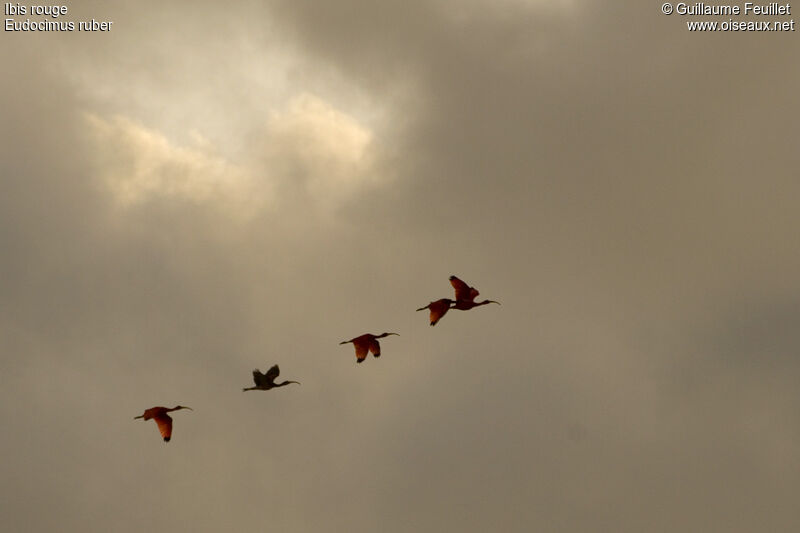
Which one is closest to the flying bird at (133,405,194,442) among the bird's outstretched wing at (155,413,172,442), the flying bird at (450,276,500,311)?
the bird's outstretched wing at (155,413,172,442)

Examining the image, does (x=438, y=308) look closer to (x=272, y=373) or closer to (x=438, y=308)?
(x=438, y=308)

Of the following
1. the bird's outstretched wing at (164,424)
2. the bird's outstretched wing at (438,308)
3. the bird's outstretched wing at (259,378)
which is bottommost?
the bird's outstretched wing at (164,424)

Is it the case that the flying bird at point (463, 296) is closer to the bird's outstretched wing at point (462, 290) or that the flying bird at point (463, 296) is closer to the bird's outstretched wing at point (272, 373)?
the bird's outstretched wing at point (462, 290)

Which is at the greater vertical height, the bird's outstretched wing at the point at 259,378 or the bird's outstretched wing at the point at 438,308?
the bird's outstretched wing at the point at 438,308

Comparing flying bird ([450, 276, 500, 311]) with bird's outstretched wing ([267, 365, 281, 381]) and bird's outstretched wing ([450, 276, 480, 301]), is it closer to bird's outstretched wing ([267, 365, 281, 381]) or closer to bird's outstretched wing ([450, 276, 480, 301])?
bird's outstretched wing ([450, 276, 480, 301])

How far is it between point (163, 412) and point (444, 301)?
22.6m

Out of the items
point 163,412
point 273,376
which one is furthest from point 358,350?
point 163,412

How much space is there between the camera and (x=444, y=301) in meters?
84.6

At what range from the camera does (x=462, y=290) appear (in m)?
88.6

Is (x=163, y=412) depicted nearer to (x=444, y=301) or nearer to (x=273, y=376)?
(x=273, y=376)

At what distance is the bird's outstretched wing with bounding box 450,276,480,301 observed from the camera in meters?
87.9

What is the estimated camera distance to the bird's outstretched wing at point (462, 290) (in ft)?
289

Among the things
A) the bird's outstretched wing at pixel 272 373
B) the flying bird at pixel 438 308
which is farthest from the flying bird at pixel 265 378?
the flying bird at pixel 438 308

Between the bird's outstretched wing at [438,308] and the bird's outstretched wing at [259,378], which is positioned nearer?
the bird's outstretched wing at [438,308]
